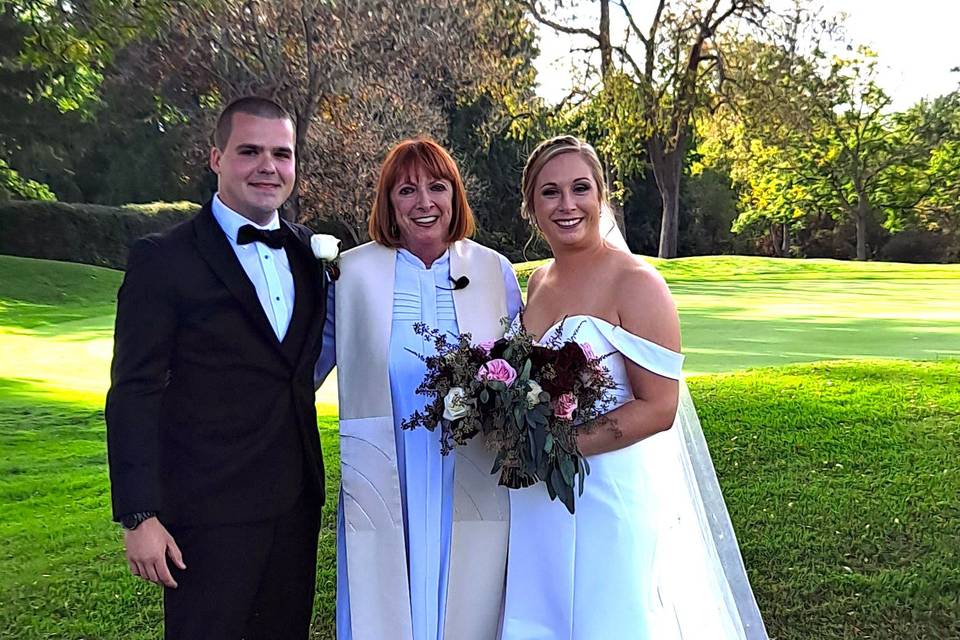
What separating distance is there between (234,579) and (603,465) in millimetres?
1257

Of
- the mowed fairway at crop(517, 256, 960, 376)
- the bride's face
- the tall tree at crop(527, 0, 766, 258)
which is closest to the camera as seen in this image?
the bride's face

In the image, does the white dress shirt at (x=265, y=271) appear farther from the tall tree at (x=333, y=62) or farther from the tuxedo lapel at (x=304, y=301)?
the tall tree at (x=333, y=62)

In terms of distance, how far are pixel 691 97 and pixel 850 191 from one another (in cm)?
1815

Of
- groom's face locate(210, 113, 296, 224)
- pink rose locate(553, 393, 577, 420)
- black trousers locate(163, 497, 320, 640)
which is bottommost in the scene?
black trousers locate(163, 497, 320, 640)

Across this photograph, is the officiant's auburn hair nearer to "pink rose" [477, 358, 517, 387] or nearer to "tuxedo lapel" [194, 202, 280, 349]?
"tuxedo lapel" [194, 202, 280, 349]

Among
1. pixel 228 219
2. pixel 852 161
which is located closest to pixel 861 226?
pixel 852 161

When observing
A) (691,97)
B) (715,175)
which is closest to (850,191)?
(715,175)

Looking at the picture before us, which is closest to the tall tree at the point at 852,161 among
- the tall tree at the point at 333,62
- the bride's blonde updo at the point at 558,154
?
the tall tree at the point at 333,62

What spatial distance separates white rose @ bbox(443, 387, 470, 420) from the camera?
2.56 meters

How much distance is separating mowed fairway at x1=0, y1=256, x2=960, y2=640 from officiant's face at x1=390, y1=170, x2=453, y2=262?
2.61 metres

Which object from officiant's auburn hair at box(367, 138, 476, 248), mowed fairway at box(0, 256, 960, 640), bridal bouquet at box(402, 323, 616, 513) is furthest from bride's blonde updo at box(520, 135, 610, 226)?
mowed fairway at box(0, 256, 960, 640)

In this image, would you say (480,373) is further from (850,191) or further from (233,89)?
(850,191)

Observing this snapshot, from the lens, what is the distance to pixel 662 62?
24781 millimetres

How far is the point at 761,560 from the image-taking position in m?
5.38
